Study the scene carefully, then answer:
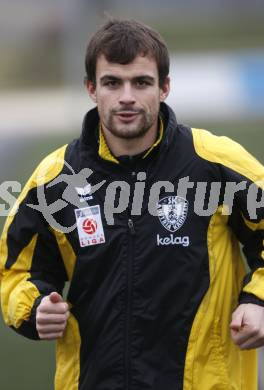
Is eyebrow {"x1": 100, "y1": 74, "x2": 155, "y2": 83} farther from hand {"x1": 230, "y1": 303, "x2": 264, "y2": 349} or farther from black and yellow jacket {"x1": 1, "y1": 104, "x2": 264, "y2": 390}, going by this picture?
hand {"x1": 230, "y1": 303, "x2": 264, "y2": 349}

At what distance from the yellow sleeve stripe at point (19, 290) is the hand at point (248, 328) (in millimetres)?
543

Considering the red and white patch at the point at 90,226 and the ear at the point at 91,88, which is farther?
the ear at the point at 91,88

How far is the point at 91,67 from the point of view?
2523 millimetres

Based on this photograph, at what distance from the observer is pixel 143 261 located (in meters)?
2.36

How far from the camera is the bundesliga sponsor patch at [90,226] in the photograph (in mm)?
2412

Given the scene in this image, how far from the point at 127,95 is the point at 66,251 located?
464 mm

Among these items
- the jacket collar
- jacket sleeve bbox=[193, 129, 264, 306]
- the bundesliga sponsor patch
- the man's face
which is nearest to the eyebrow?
the man's face

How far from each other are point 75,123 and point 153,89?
480 centimetres

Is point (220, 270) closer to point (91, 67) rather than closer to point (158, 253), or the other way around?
point (158, 253)

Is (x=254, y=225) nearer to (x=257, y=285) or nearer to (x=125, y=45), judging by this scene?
(x=257, y=285)

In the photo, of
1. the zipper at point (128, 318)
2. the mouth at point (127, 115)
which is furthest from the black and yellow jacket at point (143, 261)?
the mouth at point (127, 115)

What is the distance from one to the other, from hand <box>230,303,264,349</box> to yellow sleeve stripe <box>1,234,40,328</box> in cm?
54

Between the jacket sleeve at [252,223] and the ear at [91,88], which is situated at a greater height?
the ear at [91,88]

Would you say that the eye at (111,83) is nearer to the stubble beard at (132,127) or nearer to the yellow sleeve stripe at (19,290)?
the stubble beard at (132,127)
